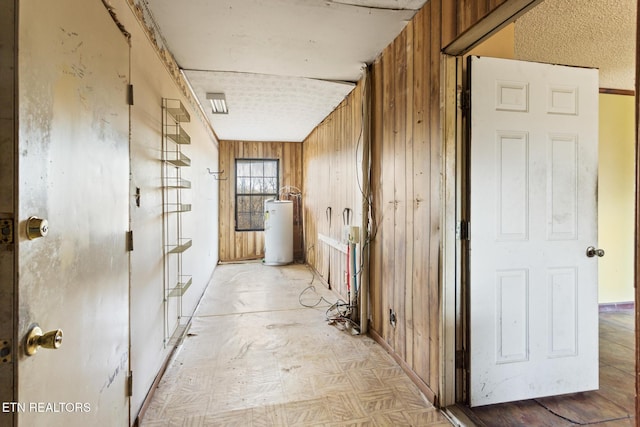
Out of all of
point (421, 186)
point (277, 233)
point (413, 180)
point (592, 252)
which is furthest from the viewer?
point (277, 233)

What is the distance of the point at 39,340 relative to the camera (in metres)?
0.83

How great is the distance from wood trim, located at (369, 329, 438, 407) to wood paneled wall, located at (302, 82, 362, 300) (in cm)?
110

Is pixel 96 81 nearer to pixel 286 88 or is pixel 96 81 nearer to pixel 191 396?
pixel 191 396

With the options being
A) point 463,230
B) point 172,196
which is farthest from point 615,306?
point 172,196

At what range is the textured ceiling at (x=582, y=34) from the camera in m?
1.96

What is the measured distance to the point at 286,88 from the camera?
3.37 metres

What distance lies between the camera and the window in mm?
6438

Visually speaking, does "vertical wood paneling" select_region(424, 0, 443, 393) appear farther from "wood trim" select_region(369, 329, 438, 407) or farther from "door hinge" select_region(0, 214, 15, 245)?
"door hinge" select_region(0, 214, 15, 245)

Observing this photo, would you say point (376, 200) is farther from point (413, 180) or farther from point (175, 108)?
point (175, 108)

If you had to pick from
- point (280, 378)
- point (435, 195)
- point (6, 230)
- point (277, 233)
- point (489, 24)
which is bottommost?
point (280, 378)

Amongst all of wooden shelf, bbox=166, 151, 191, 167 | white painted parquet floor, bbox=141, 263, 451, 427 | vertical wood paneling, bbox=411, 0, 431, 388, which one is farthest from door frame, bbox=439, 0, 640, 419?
wooden shelf, bbox=166, 151, 191, 167

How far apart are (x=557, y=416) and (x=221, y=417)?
1.95 metres

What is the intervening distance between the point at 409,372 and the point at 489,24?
2.19 m

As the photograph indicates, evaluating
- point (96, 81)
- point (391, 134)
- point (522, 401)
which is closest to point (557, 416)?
point (522, 401)
